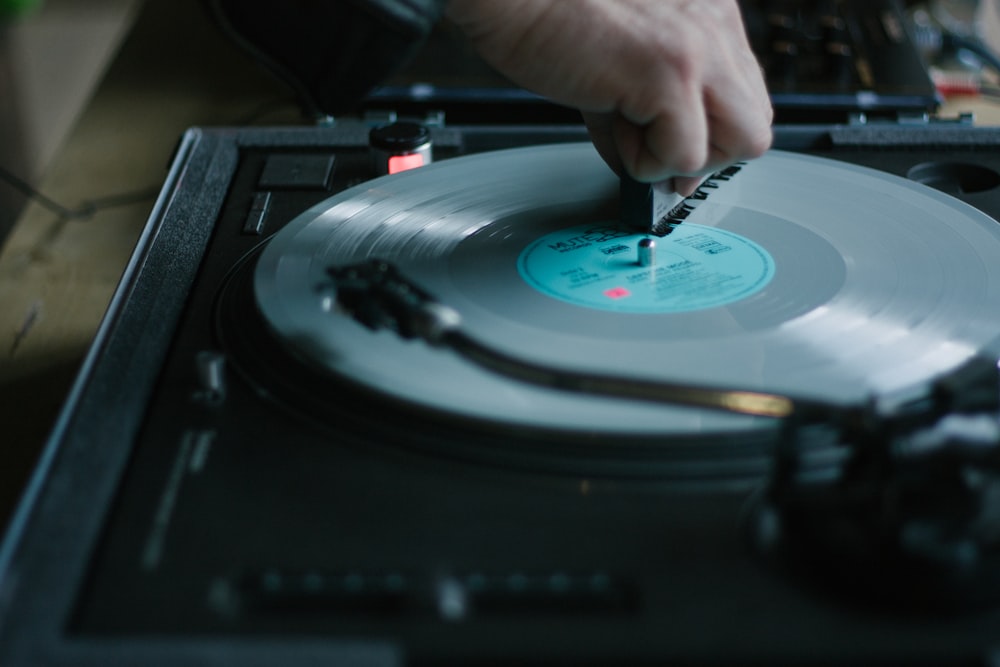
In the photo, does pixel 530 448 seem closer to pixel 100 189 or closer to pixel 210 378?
pixel 210 378

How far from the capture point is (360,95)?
0.61 metres

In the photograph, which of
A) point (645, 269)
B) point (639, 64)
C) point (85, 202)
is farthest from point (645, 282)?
point (85, 202)

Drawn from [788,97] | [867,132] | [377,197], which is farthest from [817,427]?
[788,97]

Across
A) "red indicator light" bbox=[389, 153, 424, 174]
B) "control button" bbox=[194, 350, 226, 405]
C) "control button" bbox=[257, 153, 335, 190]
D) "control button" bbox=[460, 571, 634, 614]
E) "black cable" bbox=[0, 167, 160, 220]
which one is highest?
"control button" bbox=[460, 571, 634, 614]

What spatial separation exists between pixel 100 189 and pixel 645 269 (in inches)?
28.4

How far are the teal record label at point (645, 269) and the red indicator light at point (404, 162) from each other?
18 centimetres

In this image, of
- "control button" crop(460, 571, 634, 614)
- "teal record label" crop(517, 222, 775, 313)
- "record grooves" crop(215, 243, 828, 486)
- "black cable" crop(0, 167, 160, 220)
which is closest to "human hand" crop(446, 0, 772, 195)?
"teal record label" crop(517, 222, 775, 313)

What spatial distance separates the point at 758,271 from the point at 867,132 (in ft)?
1.04

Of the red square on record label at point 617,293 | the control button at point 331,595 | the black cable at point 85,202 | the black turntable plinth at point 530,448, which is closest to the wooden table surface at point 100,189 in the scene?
the black cable at point 85,202

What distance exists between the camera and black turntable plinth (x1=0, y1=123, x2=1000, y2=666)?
47cm

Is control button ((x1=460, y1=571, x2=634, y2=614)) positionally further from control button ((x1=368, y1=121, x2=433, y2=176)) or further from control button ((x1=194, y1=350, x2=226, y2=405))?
control button ((x1=368, y1=121, x2=433, y2=176))

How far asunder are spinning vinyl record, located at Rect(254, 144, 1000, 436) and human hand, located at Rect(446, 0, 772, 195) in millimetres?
104

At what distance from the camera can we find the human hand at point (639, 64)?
0.68 metres

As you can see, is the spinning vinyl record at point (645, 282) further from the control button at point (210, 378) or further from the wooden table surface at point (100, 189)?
the wooden table surface at point (100, 189)
